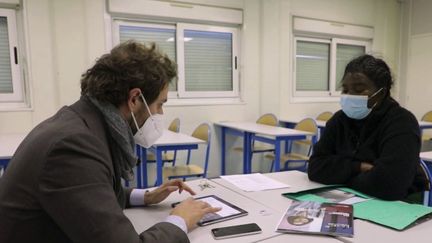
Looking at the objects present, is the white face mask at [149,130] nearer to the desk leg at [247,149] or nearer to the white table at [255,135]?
the white table at [255,135]

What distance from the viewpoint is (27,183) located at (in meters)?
0.79

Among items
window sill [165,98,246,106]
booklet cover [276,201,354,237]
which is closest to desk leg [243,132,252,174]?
window sill [165,98,246,106]

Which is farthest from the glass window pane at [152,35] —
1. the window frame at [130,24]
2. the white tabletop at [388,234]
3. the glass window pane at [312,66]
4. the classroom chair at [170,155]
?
the white tabletop at [388,234]

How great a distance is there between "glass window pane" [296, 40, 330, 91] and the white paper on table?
3712mm

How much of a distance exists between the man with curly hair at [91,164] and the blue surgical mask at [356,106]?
0.98 metres

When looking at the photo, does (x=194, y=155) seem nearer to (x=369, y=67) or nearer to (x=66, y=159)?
(x=369, y=67)

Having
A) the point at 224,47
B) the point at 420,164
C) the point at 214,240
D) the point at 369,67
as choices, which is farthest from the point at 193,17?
the point at 214,240

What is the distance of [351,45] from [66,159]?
571cm

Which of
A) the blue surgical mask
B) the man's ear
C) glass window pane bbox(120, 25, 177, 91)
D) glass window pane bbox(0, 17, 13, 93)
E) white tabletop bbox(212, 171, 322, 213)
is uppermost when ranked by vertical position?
glass window pane bbox(120, 25, 177, 91)

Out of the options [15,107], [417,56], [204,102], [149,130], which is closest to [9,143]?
[15,107]

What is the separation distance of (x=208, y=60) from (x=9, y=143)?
2581mm

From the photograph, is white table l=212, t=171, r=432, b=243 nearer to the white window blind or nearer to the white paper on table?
the white paper on table

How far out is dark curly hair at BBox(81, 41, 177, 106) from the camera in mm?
938

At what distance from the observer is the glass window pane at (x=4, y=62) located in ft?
11.1
